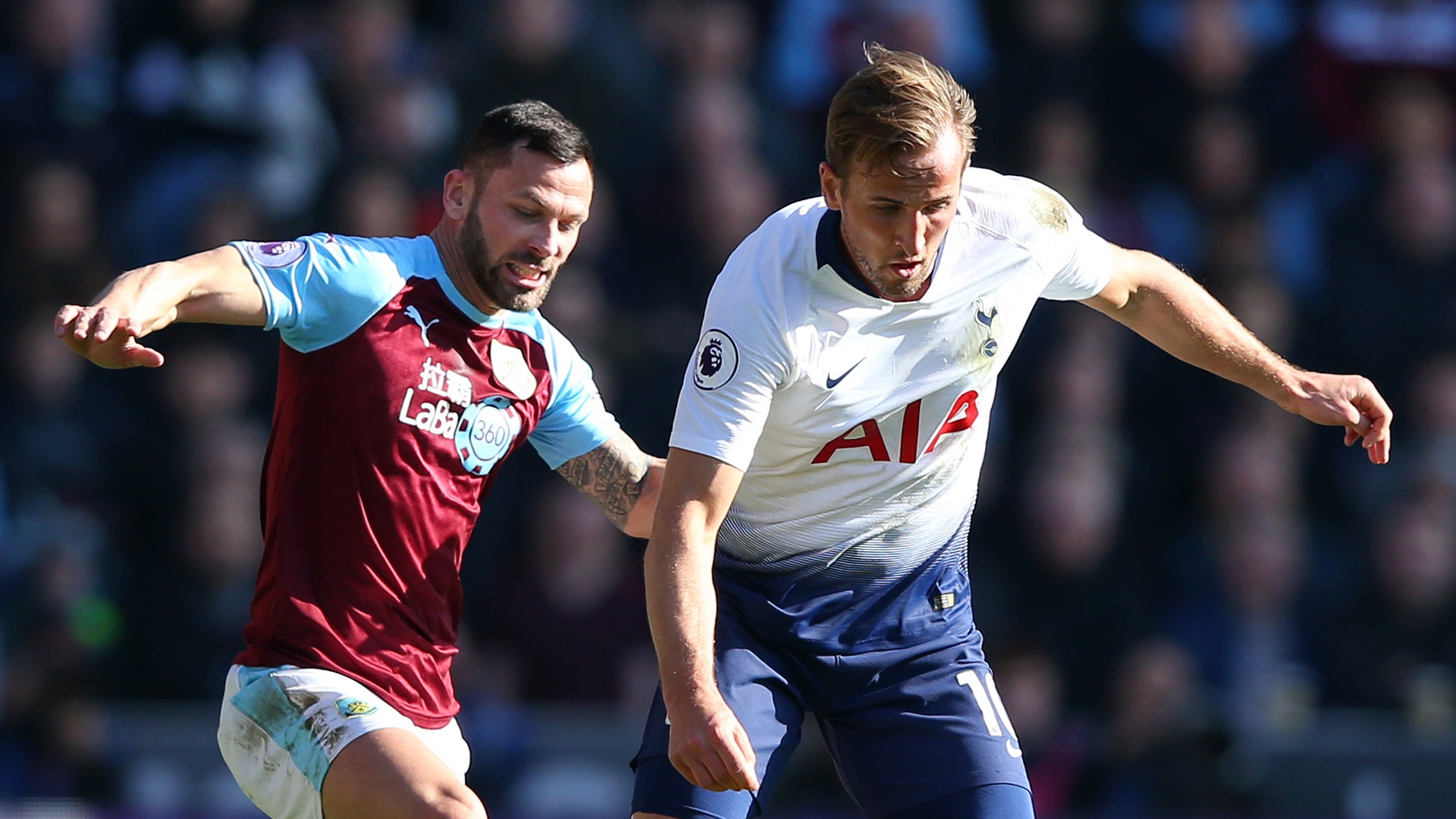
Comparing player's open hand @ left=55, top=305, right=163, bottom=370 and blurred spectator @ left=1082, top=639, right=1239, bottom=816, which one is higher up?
player's open hand @ left=55, top=305, right=163, bottom=370

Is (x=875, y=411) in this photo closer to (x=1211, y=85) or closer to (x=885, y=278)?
(x=885, y=278)

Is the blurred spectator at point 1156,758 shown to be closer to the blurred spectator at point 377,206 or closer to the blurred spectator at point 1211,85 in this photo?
the blurred spectator at point 1211,85

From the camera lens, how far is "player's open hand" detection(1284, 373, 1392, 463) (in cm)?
488

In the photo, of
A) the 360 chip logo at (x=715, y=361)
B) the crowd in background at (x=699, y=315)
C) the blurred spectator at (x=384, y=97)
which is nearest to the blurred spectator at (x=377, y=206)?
the crowd in background at (x=699, y=315)

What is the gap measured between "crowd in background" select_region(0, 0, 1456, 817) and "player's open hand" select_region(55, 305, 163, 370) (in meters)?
4.84

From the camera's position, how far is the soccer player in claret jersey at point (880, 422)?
14.2 ft

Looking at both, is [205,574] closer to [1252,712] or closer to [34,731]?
[34,731]

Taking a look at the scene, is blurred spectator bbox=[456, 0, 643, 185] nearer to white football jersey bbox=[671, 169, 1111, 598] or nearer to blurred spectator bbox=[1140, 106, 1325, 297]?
blurred spectator bbox=[1140, 106, 1325, 297]

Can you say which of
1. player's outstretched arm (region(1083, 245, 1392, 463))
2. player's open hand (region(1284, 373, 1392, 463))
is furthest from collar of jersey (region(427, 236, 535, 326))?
player's open hand (region(1284, 373, 1392, 463))

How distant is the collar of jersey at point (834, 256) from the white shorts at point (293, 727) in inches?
61.8

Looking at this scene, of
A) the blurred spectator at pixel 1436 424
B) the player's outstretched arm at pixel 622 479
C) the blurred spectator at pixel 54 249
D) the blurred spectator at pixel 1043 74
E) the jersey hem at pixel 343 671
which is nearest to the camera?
the jersey hem at pixel 343 671

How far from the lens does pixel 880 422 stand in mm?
4680

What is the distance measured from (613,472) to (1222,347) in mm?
1757

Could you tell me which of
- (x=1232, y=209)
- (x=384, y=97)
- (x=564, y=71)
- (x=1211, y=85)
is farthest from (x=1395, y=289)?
(x=384, y=97)
